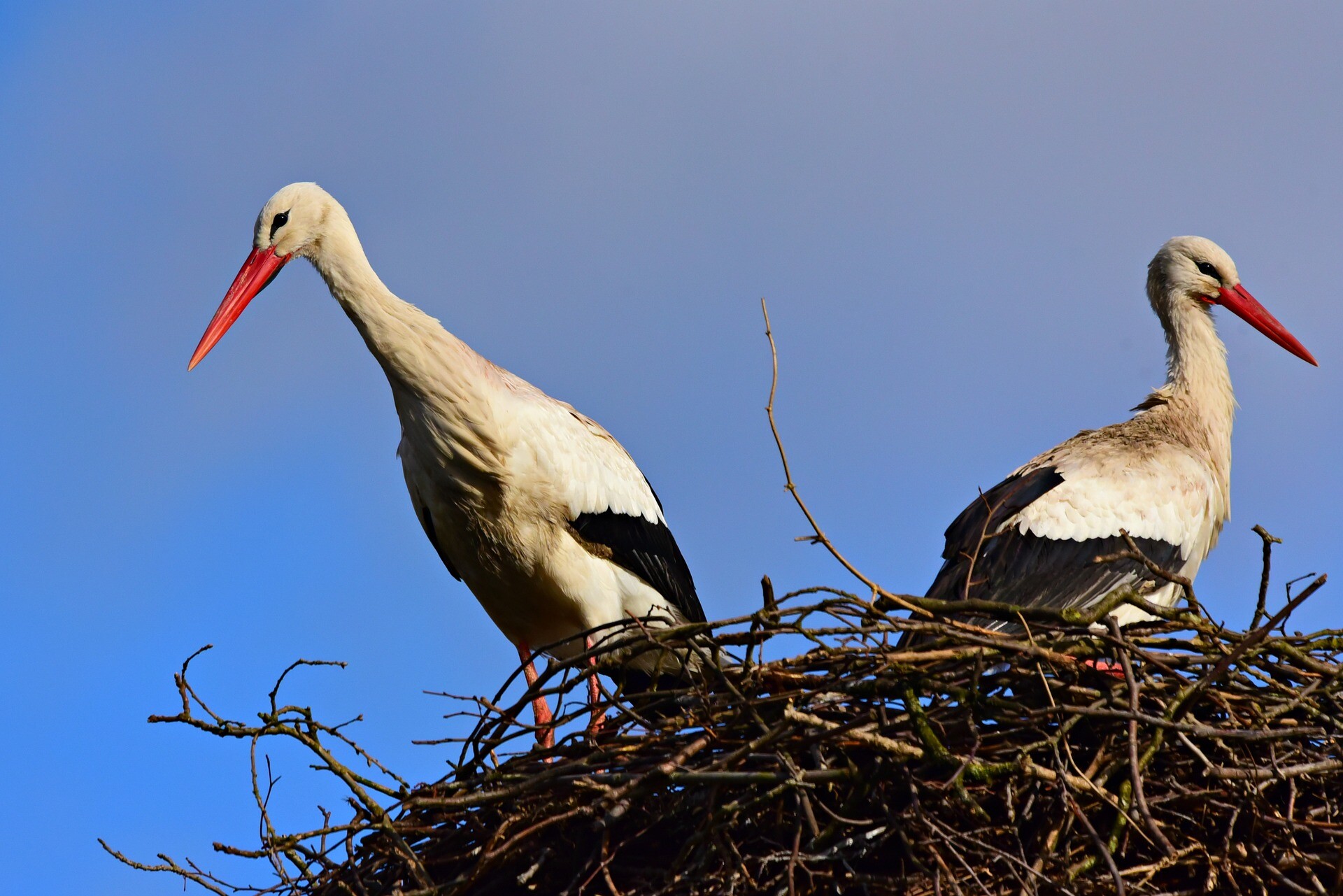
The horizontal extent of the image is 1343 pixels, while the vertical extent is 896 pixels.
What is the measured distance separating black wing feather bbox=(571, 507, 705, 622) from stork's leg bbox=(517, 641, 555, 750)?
1.53 ft

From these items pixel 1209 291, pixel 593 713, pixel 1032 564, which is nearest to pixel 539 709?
pixel 593 713

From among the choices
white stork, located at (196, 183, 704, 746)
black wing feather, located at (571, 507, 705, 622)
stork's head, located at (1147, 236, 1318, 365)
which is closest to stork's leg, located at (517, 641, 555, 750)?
white stork, located at (196, 183, 704, 746)

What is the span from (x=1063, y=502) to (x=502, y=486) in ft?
6.40

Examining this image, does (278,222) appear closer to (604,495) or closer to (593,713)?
(604,495)

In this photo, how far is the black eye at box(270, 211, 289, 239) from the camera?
5.11m

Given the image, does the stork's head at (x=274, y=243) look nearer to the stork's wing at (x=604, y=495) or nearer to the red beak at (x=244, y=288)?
the red beak at (x=244, y=288)

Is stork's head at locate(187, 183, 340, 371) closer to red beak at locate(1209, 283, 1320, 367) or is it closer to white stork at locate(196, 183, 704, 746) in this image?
white stork at locate(196, 183, 704, 746)

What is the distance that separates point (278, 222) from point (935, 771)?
3055mm

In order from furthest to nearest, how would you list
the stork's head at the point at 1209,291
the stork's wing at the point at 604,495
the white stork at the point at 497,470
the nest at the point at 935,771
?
the stork's head at the point at 1209,291 → the stork's wing at the point at 604,495 → the white stork at the point at 497,470 → the nest at the point at 935,771

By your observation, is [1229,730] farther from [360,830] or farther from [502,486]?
[502,486]

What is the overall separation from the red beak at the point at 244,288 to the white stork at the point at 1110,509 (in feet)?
8.24

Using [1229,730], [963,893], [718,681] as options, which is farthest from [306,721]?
[1229,730]

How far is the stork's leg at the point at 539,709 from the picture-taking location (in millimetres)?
3632

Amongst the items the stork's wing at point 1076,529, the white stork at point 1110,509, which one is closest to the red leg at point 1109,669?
the white stork at point 1110,509
